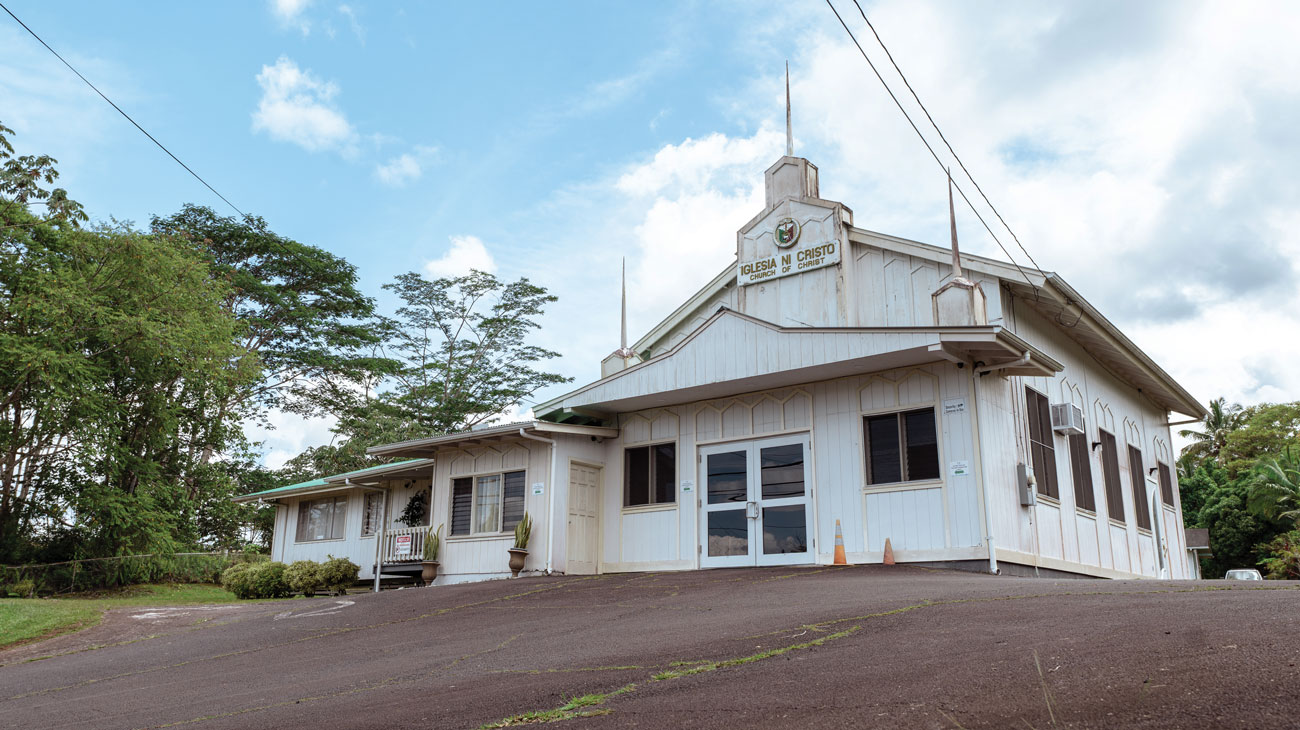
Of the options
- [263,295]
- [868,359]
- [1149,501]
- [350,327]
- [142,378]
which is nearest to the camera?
[868,359]

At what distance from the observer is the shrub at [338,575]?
1981 centimetres

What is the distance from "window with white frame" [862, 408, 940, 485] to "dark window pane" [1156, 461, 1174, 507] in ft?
34.4

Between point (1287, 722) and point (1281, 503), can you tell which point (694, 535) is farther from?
point (1281, 503)

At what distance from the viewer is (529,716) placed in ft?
16.3

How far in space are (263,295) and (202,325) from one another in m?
11.1

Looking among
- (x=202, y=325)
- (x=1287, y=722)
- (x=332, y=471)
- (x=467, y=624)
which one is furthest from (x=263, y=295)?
(x=1287, y=722)

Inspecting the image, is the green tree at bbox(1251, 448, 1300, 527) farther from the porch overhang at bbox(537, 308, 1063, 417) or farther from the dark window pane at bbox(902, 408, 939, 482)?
the dark window pane at bbox(902, 408, 939, 482)

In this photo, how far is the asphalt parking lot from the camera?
13.3 feet

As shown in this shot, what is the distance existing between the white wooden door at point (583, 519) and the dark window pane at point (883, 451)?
5.19 metres

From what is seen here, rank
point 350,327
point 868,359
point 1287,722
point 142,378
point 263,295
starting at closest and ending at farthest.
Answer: point 1287,722
point 868,359
point 142,378
point 263,295
point 350,327

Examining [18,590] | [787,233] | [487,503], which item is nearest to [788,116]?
[787,233]

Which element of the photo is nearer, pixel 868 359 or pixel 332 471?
pixel 868 359

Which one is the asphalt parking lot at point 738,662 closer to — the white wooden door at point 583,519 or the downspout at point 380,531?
the white wooden door at point 583,519

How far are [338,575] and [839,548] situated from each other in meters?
11.6
